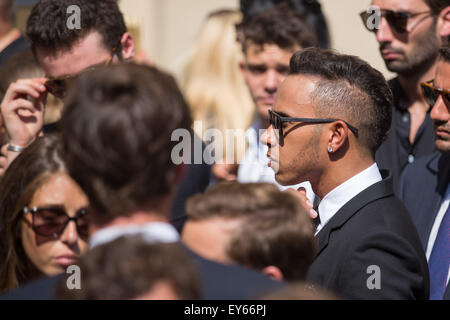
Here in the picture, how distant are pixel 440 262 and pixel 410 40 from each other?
4.70 ft

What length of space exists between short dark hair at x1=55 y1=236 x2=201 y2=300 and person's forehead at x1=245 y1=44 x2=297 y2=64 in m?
3.18

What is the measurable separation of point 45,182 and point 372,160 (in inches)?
52.8

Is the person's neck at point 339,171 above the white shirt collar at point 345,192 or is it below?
above

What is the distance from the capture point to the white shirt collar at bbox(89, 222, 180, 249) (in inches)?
64.6

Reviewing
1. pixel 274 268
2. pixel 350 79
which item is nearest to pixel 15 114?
pixel 350 79

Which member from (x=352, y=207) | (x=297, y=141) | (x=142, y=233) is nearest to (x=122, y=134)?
(x=142, y=233)

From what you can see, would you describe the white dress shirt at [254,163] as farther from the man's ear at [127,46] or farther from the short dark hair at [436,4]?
the short dark hair at [436,4]

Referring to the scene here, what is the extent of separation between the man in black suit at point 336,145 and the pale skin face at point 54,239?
875 millimetres

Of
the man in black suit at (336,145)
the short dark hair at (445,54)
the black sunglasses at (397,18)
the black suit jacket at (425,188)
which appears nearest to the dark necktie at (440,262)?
the black suit jacket at (425,188)

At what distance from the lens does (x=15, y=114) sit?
3578 mm

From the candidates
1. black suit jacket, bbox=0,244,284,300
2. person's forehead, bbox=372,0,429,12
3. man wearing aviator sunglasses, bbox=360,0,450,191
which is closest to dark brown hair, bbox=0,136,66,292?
black suit jacket, bbox=0,244,284,300

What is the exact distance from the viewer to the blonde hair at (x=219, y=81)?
565cm
